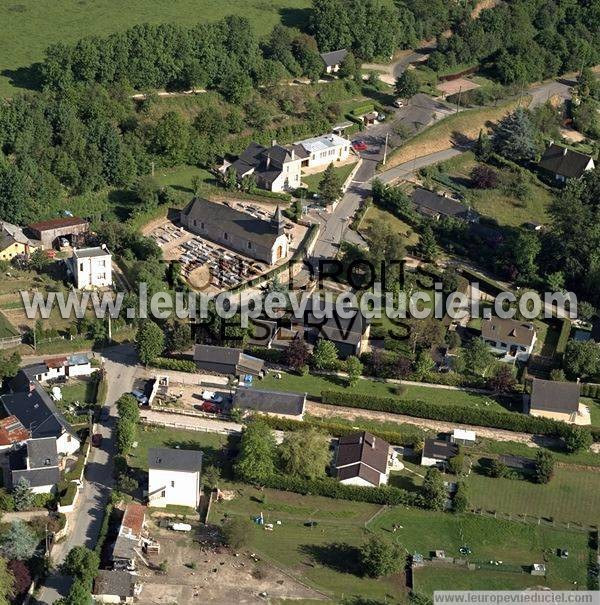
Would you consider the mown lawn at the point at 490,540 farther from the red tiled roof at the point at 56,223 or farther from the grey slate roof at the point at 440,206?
the grey slate roof at the point at 440,206

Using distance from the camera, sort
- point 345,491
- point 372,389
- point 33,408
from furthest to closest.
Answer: point 372,389
point 33,408
point 345,491

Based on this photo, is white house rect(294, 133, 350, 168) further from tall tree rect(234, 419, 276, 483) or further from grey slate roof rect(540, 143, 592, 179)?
tall tree rect(234, 419, 276, 483)

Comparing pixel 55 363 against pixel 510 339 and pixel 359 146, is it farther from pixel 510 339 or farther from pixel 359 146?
pixel 359 146

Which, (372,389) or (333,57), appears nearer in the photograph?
(372,389)

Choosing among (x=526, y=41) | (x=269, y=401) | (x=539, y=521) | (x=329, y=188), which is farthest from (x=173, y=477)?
(x=526, y=41)

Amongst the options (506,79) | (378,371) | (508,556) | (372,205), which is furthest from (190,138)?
(508,556)

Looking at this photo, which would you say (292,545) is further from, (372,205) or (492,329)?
(372,205)
